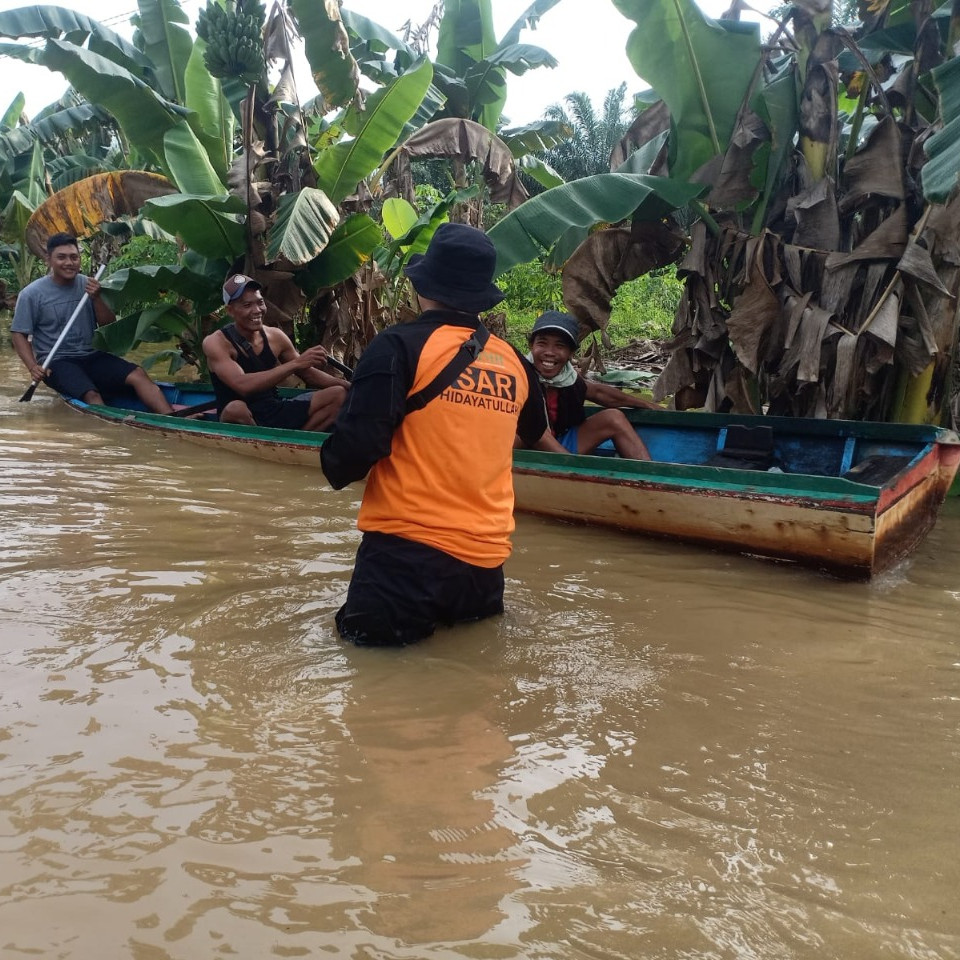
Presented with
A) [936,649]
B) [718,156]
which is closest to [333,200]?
[718,156]

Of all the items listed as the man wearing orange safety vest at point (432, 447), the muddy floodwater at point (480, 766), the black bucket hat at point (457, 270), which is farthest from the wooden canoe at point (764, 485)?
the black bucket hat at point (457, 270)

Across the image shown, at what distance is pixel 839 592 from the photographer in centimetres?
425

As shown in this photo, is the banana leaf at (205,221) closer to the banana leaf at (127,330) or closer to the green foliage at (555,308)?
the banana leaf at (127,330)

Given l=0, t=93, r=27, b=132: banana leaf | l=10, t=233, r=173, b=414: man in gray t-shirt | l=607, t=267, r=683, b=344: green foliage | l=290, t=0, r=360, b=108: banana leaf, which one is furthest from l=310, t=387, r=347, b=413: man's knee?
l=0, t=93, r=27, b=132: banana leaf

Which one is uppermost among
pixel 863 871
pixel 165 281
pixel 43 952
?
pixel 165 281

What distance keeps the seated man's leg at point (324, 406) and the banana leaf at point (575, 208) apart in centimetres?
149

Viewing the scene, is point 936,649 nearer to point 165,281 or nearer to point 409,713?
point 409,713

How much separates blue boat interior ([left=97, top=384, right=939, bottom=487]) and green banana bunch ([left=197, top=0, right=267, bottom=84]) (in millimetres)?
4207

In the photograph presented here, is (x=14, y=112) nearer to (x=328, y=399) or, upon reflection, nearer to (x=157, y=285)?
(x=157, y=285)

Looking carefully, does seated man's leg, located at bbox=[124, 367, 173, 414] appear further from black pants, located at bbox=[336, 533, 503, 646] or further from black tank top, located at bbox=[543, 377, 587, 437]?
black pants, located at bbox=[336, 533, 503, 646]

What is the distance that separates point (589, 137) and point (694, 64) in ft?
77.2

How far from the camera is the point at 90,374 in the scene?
887cm

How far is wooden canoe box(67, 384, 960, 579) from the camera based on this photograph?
434 centimetres

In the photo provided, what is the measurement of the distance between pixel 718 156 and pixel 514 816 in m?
5.23
